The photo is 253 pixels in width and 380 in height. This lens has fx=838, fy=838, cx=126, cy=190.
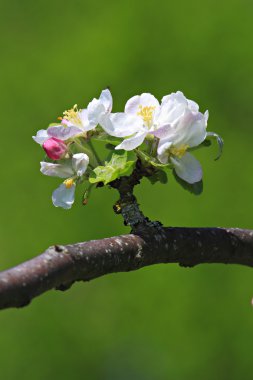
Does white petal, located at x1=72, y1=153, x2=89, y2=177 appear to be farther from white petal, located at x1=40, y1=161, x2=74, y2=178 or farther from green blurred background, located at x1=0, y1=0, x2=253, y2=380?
green blurred background, located at x1=0, y1=0, x2=253, y2=380

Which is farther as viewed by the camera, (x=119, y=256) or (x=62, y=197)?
(x=62, y=197)

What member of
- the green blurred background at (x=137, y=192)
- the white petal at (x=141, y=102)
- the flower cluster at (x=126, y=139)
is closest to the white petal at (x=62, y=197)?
the flower cluster at (x=126, y=139)

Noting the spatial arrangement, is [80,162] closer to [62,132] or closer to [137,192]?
[62,132]

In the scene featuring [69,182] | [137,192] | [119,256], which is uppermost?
[137,192]

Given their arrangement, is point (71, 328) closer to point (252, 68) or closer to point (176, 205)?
point (176, 205)

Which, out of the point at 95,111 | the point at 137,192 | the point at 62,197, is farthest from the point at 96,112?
the point at 137,192

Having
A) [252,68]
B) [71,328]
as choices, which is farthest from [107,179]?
[252,68]

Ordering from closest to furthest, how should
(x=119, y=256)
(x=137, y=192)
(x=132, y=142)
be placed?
(x=119, y=256) → (x=132, y=142) → (x=137, y=192)

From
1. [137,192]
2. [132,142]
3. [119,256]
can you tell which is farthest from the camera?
[137,192]
